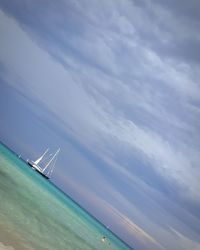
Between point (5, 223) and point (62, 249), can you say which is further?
point (62, 249)

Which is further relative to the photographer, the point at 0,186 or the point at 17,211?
the point at 0,186

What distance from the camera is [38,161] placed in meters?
142

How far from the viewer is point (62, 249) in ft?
106

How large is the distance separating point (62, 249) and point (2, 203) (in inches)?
268

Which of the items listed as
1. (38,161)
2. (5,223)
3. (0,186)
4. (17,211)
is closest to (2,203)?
(17,211)

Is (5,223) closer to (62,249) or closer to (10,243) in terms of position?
(10,243)

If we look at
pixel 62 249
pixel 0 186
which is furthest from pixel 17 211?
pixel 0 186

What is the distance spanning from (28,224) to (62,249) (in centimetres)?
394

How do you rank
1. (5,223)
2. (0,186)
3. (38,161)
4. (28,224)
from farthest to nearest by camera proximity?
1. (38,161)
2. (0,186)
3. (28,224)
4. (5,223)


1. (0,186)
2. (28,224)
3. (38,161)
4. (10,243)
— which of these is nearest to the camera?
(10,243)

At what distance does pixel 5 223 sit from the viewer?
25.5 metres

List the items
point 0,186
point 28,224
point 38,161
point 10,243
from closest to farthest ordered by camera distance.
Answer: point 10,243
point 28,224
point 0,186
point 38,161

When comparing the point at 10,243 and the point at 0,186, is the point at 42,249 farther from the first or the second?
the point at 0,186

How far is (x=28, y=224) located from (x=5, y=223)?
6.15 meters
